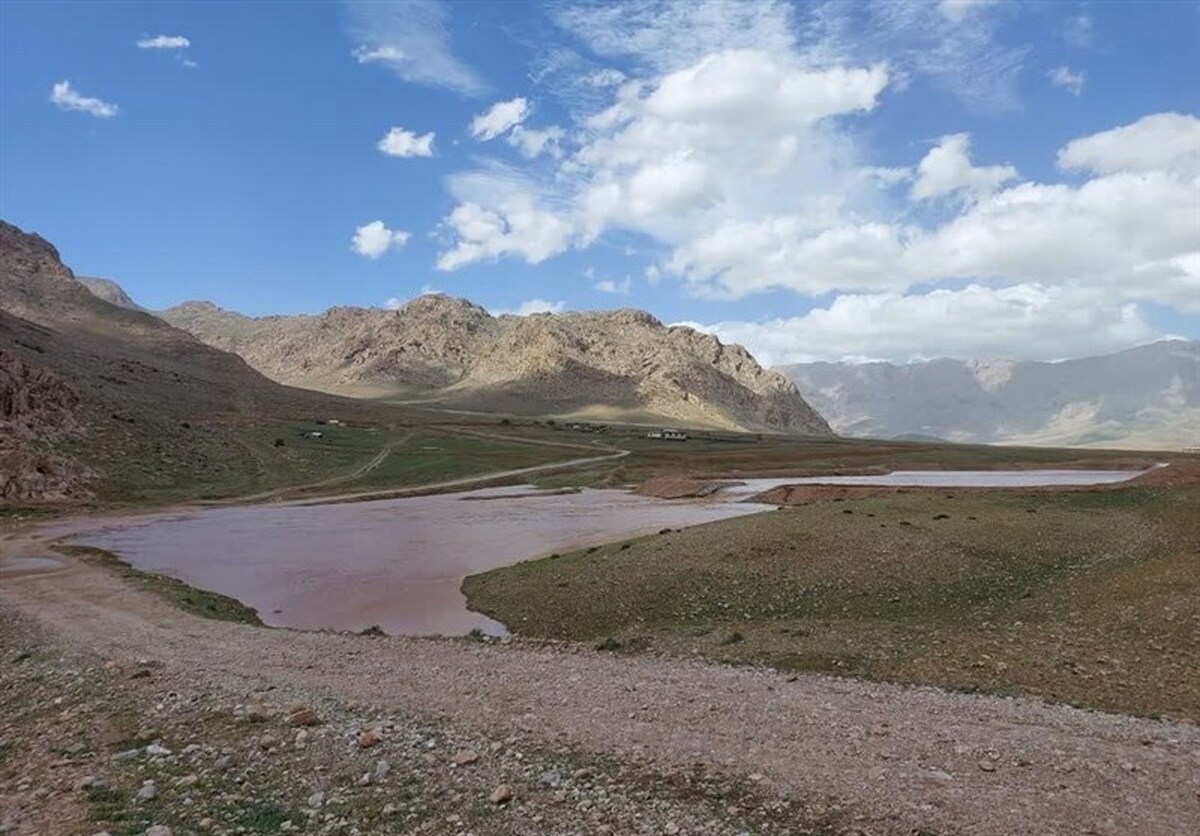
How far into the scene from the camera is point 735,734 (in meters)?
13.9

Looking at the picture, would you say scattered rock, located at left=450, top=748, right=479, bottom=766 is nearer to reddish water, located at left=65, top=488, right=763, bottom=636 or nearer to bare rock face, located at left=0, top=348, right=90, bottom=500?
reddish water, located at left=65, top=488, right=763, bottom=636

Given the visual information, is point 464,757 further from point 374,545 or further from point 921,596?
point 374,545

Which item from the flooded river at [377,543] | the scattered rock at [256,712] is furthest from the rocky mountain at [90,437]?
the scattered rock at [256,712]

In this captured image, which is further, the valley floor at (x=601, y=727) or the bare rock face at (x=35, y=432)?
the bare rock face at (x=35, y=432)

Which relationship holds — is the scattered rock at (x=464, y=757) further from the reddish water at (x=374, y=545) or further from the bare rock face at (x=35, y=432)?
the bare rock face at (x=35, y=432)

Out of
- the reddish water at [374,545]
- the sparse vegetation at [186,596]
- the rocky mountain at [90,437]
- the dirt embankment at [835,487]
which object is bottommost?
the reddish water at [374,545]

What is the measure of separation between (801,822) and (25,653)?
20899 mm

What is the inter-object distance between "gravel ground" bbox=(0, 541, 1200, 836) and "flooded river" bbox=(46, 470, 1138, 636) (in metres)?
8.09

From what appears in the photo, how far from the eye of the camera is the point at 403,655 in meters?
21.5

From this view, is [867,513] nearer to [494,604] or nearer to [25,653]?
[494,604]

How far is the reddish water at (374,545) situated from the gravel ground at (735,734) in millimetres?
8113

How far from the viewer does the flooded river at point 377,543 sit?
32375 millimetres

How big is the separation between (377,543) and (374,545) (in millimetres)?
877

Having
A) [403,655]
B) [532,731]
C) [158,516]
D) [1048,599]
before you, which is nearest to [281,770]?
[532,731]
